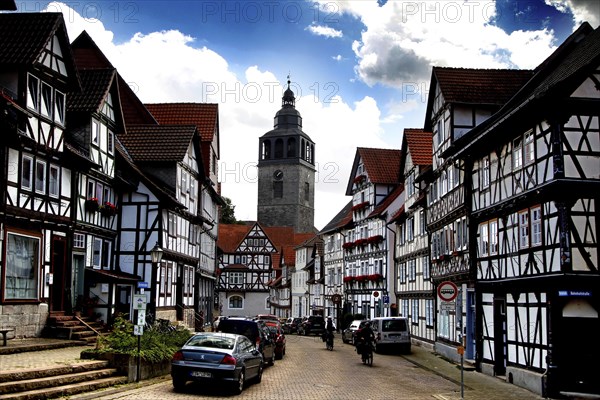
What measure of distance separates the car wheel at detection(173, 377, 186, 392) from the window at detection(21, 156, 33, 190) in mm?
9619

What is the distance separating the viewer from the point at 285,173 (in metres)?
130

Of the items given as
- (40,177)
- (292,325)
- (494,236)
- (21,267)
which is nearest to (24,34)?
(40,177)

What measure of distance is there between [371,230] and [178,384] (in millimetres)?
38475

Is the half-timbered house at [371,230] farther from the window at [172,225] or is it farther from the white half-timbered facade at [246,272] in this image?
the white half-timbered facade at [246,272]

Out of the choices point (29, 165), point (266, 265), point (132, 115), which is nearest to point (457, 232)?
point (29, 165)

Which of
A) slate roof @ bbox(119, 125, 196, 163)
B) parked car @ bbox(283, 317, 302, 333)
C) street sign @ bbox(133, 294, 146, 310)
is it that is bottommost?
parked car @ bbox(283, 317, 302, 333)

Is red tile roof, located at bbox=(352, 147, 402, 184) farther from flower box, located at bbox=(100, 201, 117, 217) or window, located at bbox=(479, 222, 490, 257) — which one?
window, located at bbox=(479, 222, 490, 257)

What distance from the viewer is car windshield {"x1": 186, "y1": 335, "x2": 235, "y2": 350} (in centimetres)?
1945

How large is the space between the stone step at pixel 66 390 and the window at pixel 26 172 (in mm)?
8531

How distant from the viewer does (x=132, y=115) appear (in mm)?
45156

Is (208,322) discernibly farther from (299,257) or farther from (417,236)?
(299,257)

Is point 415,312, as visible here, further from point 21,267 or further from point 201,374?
point 201,374

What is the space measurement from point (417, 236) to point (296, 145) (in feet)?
287

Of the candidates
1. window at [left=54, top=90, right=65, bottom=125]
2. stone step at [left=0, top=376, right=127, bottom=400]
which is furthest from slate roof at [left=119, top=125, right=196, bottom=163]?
stone step at [left=0, top=376, right=127, bottom=400]
